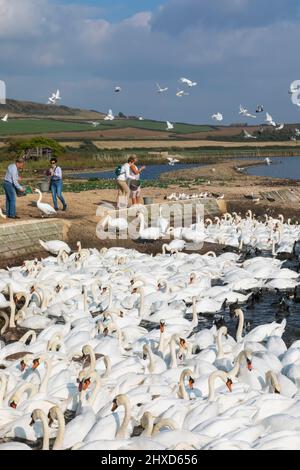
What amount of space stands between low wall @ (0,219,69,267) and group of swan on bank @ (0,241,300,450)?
1868 millimetres

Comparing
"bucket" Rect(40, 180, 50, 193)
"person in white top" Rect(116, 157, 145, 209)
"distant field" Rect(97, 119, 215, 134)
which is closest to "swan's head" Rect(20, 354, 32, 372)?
"person in white top" Rect(116, 157, 145, 209)

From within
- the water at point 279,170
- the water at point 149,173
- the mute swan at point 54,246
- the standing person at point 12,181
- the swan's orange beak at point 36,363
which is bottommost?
the swan's orange beak at point 36,363

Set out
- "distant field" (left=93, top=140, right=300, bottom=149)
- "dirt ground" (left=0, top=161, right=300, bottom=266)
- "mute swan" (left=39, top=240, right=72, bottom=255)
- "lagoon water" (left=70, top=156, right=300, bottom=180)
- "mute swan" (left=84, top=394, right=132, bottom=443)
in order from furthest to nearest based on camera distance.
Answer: "distant field" (left=93, top=140, right=300, bottom=149) → "lagoon water" (left=70, top=156, right=300, bottom=180) → "dirt ground" (left=0, top=161, right=300, bottom=266) → "mute swan" (left=39, top=240, right=72, bottom=255) → "mute swan" (left=84, top=394, right=132, bottom=443)

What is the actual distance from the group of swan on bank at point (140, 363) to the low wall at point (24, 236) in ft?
6.13

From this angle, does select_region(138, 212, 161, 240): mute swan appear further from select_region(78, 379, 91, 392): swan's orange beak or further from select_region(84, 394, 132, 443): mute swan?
select_region(84, 394, 132, 443): mute swan

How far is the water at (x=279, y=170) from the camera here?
56719mm

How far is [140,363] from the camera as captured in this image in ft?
37.5

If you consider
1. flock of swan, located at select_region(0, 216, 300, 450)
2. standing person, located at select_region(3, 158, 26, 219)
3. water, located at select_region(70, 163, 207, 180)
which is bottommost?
flock of swan, located at select_region(0, 216, 300, 450)

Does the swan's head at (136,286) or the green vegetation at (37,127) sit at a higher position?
the green vegetation at (37,127)

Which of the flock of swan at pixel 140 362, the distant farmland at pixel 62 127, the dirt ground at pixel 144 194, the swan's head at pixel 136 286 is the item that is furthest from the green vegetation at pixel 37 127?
the swan's head at pixel 136 286

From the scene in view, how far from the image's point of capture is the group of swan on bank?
8.59 metres

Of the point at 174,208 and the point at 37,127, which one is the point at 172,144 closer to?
the point at 37,127

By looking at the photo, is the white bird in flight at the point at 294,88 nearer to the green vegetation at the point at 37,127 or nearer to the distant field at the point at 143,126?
the green vegetation at the point at 37,127
